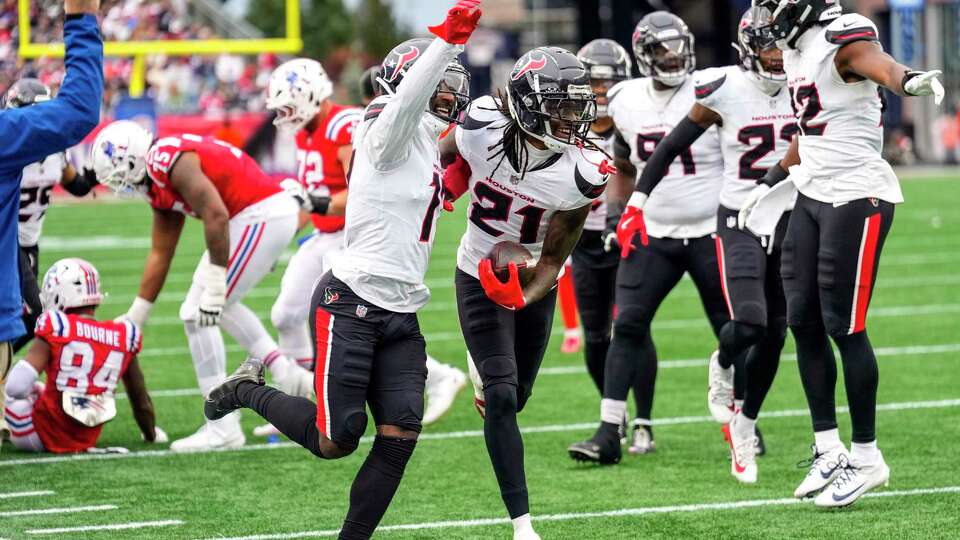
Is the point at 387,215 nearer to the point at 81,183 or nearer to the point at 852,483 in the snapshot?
the point at 852,483

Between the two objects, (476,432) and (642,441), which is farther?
(476,432)

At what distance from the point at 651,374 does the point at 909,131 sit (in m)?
31.5

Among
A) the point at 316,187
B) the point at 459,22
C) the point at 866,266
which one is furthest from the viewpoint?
the point at 316,187

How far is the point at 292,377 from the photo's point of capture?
6.83 meters

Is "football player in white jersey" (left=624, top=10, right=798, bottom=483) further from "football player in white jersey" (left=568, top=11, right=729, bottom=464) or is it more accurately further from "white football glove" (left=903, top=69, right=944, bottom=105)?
"white football glove" (left=903, top=69, right=944, bottom=105)

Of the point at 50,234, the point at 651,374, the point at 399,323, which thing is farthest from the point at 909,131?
the point at 399,323

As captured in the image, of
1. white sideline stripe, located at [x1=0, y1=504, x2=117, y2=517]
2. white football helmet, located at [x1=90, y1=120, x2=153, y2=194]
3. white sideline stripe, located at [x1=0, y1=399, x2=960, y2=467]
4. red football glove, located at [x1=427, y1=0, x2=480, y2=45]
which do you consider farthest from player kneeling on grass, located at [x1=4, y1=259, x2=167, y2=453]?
red football glove, located at [x1=427, y1=0, x2=480, y2=45]

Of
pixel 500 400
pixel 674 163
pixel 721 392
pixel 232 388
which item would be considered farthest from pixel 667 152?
pixel 232 388

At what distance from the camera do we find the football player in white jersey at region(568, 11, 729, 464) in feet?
20.6

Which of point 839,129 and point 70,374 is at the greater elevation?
point 839,129

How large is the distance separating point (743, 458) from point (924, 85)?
183cm

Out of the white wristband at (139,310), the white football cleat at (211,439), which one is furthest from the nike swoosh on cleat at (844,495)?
the white wristband at (139,310)

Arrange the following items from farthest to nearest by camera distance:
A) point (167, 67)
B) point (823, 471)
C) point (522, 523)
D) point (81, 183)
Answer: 1. point (167, 67)
2. point (81, 183)
3. point (823, 471)
4. point (522, 523)

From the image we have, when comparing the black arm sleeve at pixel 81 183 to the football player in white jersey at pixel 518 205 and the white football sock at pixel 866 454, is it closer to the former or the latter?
the football player in white jersey at pixel 518 205
